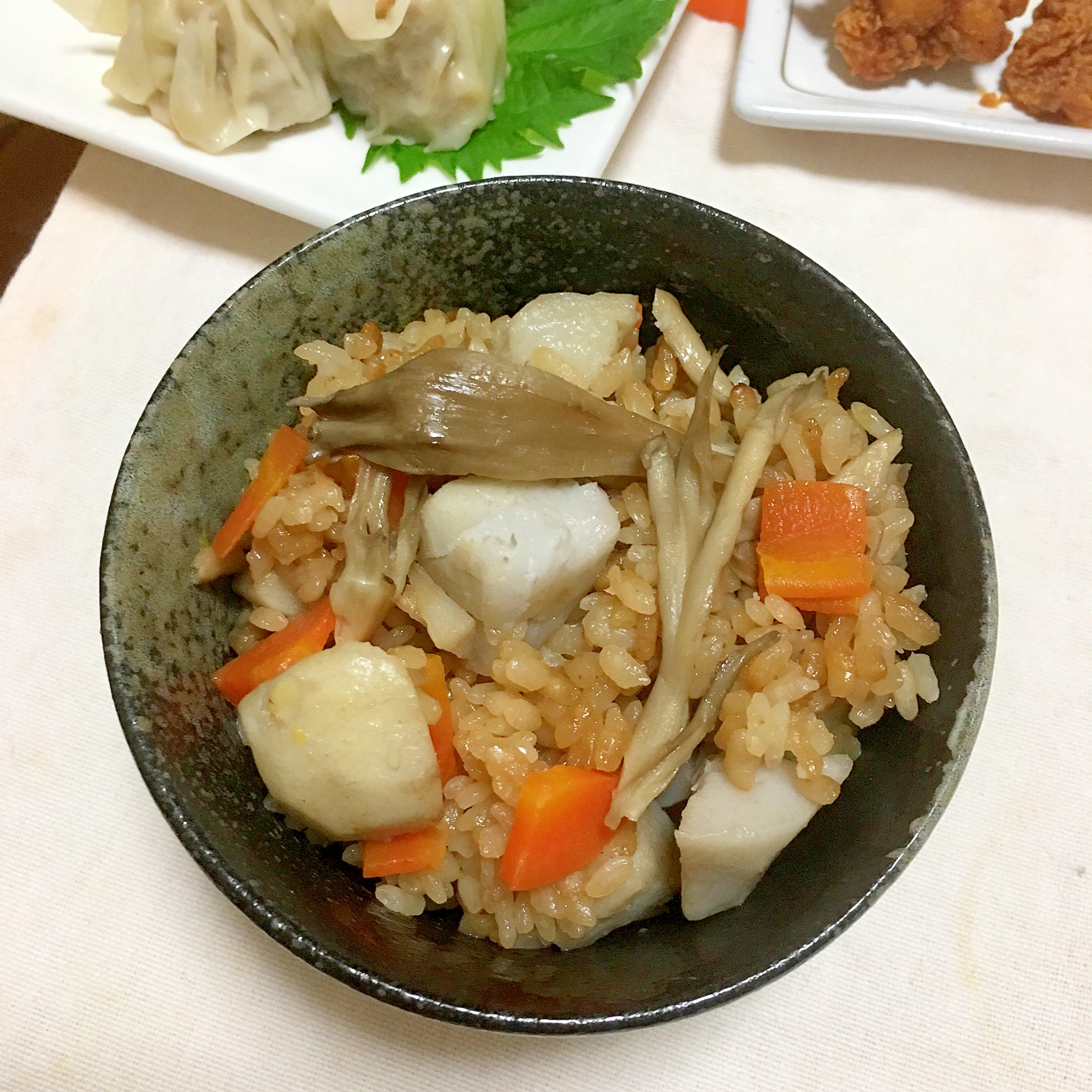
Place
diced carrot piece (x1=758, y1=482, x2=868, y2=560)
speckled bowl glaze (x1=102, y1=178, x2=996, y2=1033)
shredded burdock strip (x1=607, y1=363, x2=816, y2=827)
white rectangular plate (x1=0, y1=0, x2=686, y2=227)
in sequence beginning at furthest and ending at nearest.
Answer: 1. white rectangular plate (x1=0, y1=0, x2=686, y2=227)
2. diced carrot piece (x1=758, y1=482, x2=868, y2=560)
3. shredded burdock strip (x1=607, y1=363, x2=816, y2=827)
4. speckled bowl glaze (x1=102, y1=178, x2=996, y2=1033)

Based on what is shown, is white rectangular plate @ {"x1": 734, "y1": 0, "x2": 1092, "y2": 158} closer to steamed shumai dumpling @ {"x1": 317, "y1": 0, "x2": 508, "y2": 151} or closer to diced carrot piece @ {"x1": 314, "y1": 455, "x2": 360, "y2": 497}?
steamed shumai dumpling @ {"x1": 317, "y1": 0, "x2": 508, "y2": 151}

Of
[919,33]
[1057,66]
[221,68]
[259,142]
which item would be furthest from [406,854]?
[1057,66]

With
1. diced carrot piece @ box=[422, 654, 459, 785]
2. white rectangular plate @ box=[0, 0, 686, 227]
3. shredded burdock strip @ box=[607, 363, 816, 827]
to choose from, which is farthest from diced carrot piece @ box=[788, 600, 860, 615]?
white rectangular plate @ box=[0, 0, 686, 227]

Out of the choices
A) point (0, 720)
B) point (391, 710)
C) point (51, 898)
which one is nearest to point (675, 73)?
point (391, 710)

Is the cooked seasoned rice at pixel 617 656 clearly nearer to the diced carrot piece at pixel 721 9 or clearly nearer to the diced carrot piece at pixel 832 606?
the diced carrot piece at pixel 832 606

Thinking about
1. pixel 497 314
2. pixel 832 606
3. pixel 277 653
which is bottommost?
pixel 277 653

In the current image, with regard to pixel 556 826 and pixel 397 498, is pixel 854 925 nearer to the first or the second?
pixel 556 826
